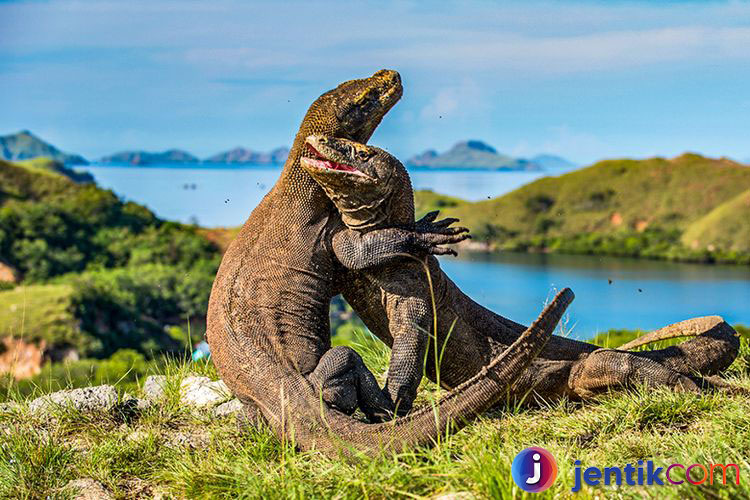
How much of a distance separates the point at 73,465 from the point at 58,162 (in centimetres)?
12181

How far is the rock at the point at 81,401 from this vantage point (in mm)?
7957

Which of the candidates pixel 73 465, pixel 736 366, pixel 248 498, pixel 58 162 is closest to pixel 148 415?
pixel 73 465

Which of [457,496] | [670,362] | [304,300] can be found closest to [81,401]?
[304,300]

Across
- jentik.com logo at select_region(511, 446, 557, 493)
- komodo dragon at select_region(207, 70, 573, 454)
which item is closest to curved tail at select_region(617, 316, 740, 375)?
komodo dragon at select_region(207, 70, 573, 454)

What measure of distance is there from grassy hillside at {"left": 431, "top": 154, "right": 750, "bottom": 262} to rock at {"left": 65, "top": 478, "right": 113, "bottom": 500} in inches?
1945

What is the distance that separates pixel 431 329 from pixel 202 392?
116 inches

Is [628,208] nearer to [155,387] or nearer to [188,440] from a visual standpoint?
[155,387]

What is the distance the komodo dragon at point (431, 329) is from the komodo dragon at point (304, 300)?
0.18m

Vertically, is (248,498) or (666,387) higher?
(666,387)

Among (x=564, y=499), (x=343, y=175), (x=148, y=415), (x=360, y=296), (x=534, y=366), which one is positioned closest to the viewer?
(x=564, y=499)

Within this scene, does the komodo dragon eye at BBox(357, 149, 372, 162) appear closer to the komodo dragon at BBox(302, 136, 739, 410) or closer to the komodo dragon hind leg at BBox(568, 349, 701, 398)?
the komodo dragon at BBox(302, 136, 739, 410)

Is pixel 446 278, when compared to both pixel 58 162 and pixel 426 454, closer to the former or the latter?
pixel 426 454

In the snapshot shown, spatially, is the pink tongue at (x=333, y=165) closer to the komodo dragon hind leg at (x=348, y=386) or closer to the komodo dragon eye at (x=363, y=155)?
the komodo dragon eye at (x=363, y=155)

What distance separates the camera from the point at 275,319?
260 inches
